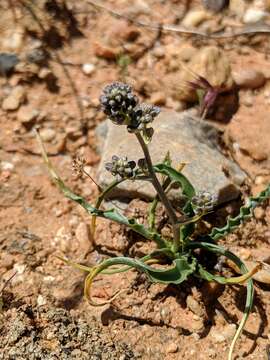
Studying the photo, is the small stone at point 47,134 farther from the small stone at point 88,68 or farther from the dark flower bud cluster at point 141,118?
the dark flower bud cluster at point 141,118

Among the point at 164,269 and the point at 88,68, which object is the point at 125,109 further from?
the point at 88,68

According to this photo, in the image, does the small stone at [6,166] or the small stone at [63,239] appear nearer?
the small stone at [63,239]

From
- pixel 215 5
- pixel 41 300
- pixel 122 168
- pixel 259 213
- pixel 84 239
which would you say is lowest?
pixel 41 300

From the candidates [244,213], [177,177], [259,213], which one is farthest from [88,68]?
[244,213]

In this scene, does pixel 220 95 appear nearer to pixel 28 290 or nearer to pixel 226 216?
pixel 226 216

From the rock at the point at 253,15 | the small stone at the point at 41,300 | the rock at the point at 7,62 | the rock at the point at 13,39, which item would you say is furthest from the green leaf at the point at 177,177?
the rock at the point at 253,15

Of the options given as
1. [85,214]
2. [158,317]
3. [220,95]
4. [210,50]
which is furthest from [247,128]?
[158,317]
